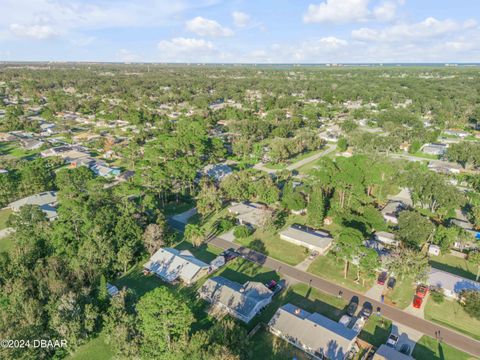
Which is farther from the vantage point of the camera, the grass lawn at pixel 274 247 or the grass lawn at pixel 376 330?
the grass lawn at pixel 274 247

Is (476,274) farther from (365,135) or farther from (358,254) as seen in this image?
(365,135)

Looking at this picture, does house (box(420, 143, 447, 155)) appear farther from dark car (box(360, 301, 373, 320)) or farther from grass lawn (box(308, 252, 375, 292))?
dark car (box(360, 301, 373, 320))

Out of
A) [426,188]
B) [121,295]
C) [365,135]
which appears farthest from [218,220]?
[365,135]

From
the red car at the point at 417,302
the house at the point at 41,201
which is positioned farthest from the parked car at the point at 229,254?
the house at the point at 41,201

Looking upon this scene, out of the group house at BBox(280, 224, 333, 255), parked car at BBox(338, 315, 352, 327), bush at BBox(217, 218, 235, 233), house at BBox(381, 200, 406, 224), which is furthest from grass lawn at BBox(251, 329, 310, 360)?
house at BBox(381, 200, 406, 224)

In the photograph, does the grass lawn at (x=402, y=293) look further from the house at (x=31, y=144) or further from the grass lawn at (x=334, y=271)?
the house at (x=31, y=144)
